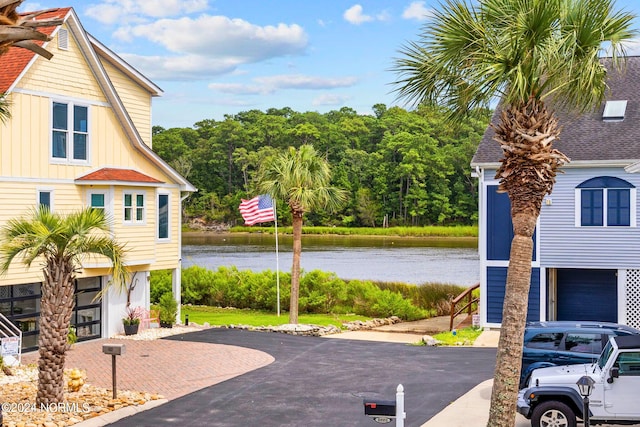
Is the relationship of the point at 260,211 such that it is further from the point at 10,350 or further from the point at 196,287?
the point at 10,350

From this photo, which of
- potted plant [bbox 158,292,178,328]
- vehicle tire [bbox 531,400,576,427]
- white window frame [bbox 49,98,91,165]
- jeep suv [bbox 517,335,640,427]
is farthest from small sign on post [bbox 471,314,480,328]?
vehicle tire [bbox 531,400,576,427]

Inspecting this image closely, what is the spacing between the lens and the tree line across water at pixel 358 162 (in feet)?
302

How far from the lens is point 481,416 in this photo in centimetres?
1506

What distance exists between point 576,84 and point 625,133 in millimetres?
13820

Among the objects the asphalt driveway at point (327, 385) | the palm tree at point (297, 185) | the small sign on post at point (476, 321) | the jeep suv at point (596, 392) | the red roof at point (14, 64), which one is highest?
the red roof at point (14, 64)

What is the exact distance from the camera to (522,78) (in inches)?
485

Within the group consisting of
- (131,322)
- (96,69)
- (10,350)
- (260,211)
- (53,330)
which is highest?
(96,69)

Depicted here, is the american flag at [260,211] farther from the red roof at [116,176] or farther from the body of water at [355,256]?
the body of water at [355,256]

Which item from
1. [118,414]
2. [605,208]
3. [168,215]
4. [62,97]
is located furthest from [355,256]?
[118,414]

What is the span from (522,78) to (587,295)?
16.5 meters

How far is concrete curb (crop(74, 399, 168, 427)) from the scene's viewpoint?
48.7ft

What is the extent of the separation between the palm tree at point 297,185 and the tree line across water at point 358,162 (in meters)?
51.1

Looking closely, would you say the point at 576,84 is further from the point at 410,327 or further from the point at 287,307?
the point at 287,307

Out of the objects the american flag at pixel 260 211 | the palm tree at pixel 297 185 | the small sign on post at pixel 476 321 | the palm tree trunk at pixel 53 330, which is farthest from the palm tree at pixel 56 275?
the american flag at pixel 260 211
